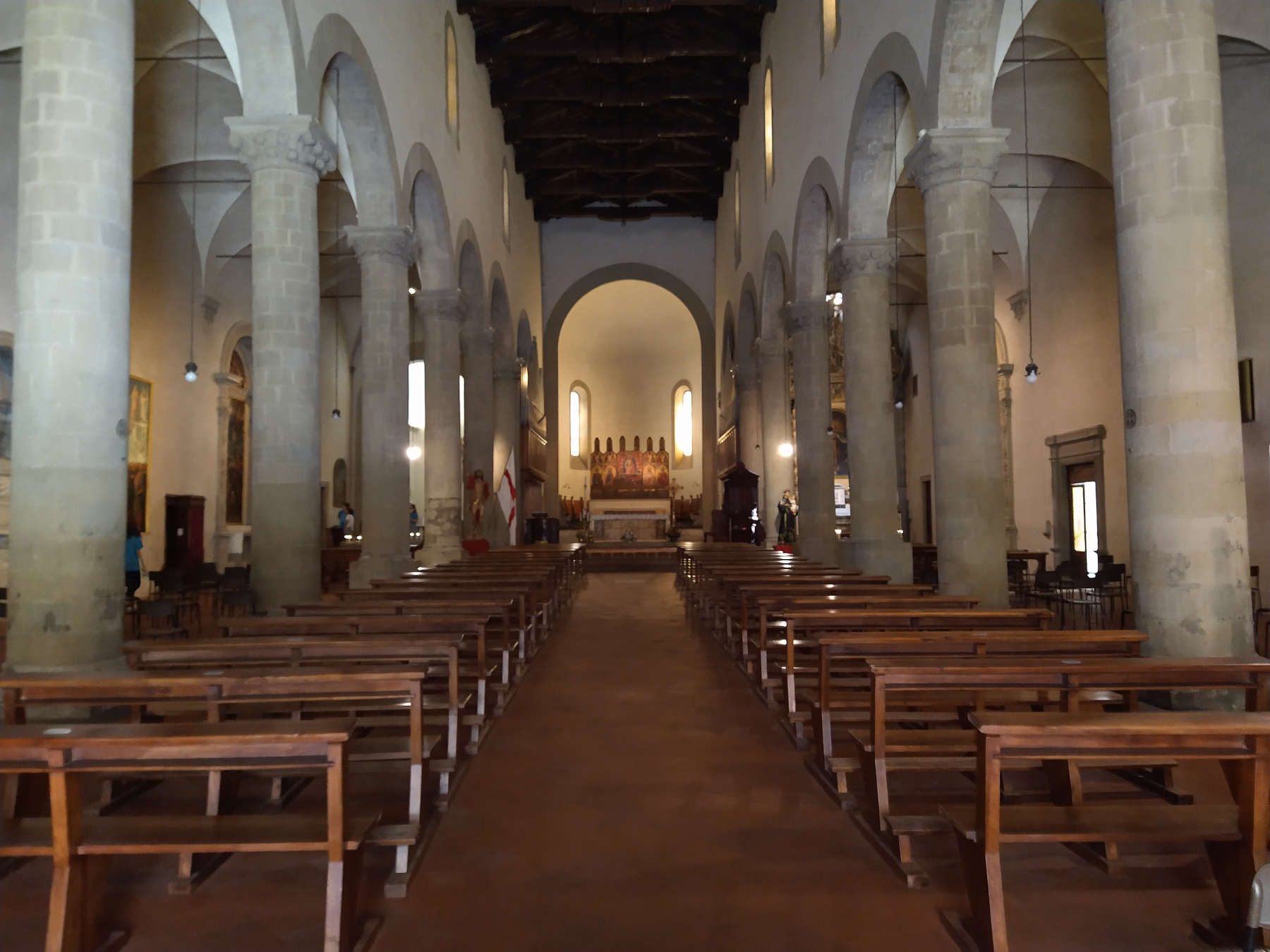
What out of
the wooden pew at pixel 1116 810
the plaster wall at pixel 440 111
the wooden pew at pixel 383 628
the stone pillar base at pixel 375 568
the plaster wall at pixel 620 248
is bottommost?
the wooden pew at pixel 1116 810

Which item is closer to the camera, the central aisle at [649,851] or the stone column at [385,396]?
the central aisle at [649,851]

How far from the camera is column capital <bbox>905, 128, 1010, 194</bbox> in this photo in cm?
815

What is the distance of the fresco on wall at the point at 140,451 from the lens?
14.9 m

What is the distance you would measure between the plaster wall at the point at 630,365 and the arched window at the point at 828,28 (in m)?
18.1

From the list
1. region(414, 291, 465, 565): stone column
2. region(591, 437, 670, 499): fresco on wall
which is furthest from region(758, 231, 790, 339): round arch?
region(591, 437, 670, 499): fresco on wall

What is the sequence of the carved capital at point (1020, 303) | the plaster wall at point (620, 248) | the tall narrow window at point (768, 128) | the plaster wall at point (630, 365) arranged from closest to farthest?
the tall narrow window at point (768, 128)
the carved capital at point (1020, 303)
the plaster wall at point (620, 248)
the plaster wall at point (630, 365)

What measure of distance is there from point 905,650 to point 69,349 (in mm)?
4737

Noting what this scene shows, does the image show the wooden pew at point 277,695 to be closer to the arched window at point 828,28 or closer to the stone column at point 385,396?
the stone column at point 385,396

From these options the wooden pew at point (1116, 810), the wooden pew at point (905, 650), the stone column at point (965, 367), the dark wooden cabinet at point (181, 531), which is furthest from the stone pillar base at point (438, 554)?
the wooden pew at point (1116, 810)

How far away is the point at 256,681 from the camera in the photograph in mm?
3365

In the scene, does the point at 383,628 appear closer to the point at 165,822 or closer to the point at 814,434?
the point at 165,822

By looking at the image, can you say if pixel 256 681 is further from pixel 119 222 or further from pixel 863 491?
pixel 863 491

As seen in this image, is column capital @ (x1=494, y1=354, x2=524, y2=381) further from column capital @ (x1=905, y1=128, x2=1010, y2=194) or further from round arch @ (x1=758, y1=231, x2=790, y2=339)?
column capital @ (x1=905, y1=128, x2=1010, y2=194)

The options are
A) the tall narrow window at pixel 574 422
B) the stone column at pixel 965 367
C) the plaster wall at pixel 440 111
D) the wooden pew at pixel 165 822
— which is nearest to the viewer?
the wooden pew at pixel 165 822
